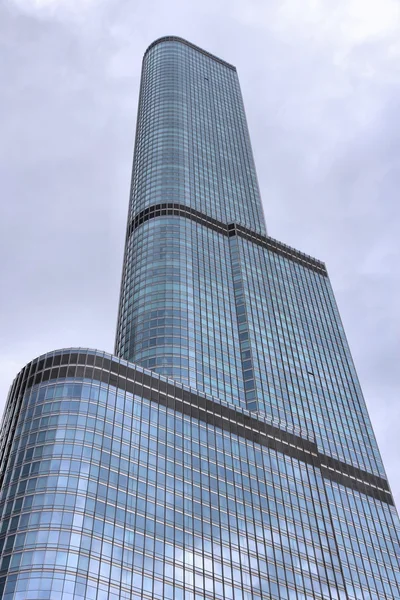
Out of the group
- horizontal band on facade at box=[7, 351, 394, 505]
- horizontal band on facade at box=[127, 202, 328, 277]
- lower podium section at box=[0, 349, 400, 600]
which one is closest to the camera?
lower podium section at box=[0, 349, 400, 600]

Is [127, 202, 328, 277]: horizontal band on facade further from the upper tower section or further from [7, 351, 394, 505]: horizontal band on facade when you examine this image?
[7, 351, 394, 505]: horizontal band on facade

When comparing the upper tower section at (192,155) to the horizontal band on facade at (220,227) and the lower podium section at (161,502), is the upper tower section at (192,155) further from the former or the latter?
the lower podium section at (161,502)

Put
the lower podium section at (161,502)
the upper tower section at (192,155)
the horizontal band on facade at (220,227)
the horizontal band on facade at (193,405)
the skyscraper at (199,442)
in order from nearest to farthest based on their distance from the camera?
the lower podium section at (161,502)
the skyscraper at (199,442)
the horizontal band on facade at (193,405)
the horizontal band on facade at (220,227)
the upper tower section at (192,155)

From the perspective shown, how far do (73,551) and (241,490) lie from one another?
27.5 meters

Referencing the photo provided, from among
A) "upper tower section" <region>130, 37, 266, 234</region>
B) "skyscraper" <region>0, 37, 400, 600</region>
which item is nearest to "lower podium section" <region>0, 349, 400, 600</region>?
"skyscraper" <region>0, 37, 400, 600</region>

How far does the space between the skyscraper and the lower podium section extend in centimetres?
21

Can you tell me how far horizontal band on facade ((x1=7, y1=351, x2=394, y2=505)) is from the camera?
9062 centimetres

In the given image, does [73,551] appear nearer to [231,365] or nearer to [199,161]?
[231,365]

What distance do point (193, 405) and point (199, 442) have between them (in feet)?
22.0

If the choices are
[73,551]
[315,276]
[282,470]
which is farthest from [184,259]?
[73,551]

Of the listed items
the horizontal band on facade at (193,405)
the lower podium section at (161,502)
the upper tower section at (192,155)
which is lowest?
the lower podium section at (161,502)

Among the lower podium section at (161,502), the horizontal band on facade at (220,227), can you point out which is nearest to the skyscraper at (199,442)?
the lower podium section at (161,502)

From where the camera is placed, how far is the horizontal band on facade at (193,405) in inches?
3568

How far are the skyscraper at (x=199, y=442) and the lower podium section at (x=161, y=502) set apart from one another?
0.21 meters
